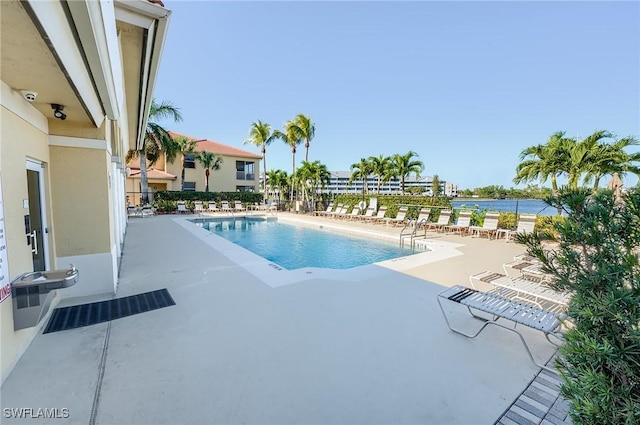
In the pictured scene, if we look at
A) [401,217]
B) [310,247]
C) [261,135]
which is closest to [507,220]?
[401,217]

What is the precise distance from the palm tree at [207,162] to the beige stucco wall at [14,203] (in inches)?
905

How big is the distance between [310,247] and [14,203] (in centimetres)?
856

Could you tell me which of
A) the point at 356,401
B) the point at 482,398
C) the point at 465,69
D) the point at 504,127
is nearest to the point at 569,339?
the point at 482,398

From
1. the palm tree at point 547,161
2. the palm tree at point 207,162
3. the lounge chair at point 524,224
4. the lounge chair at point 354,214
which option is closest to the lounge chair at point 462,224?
the lounge chair at point 524,224

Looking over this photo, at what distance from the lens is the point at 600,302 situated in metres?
1.36

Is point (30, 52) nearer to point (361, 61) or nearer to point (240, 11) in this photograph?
point (240, 11)

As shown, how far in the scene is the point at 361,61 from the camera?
18.4m

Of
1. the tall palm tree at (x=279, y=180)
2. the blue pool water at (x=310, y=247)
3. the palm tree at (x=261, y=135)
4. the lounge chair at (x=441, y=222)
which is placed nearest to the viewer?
the blue pool water at (x=310, y=247)

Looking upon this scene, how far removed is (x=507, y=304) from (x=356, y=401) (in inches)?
88.2

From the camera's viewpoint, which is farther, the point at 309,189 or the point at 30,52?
the point at 309,189

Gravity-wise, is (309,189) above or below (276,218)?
above

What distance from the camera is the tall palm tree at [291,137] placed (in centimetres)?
2533

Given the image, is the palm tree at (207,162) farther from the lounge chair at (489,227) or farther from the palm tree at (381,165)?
Answer: the lounge chair at (489,227)

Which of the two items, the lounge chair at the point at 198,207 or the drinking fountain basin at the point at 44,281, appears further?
the lounge chair at the point at 198,207
